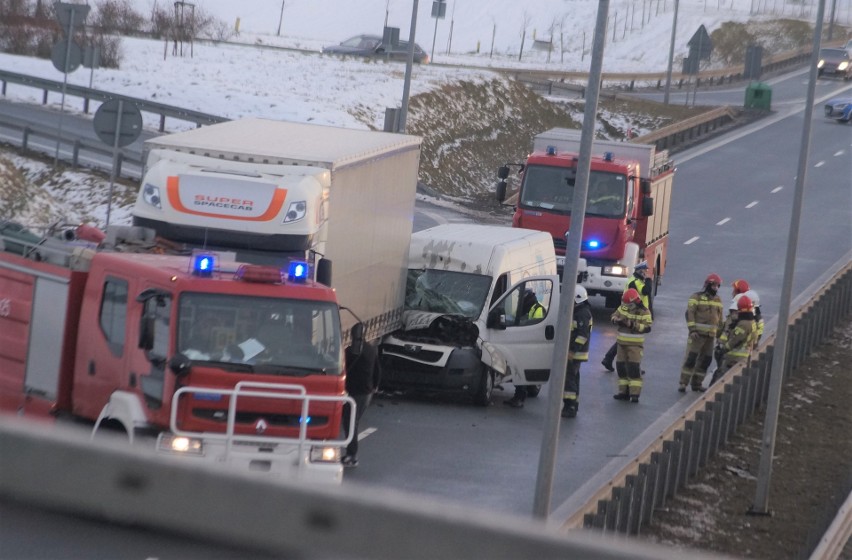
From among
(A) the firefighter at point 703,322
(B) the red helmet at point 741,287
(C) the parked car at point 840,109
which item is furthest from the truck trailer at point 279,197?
(C) the parked car at point 840,109

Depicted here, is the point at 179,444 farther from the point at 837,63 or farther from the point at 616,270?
the point at 837,63

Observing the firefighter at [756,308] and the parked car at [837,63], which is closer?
the firefighter at [756,308]

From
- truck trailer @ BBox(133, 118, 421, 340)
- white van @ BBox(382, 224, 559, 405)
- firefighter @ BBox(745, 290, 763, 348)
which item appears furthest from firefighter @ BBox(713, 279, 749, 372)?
truck trailer @ BBox(133, 118, 421, 340)

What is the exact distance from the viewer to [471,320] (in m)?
17.6

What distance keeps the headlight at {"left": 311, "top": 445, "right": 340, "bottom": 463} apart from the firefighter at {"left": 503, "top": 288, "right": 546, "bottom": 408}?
7378 mm

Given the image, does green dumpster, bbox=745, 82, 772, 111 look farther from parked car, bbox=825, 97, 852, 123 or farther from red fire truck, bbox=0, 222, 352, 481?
red fire truck, bbox=0, 222, 352, 481

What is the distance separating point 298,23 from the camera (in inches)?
4668

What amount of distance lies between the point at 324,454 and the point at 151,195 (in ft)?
12.4

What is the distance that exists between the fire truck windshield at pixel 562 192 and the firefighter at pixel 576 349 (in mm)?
6886

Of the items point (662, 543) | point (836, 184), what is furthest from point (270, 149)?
point (836, 184)

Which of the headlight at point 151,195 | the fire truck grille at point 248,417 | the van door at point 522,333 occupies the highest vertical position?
the headlight at point 151,195

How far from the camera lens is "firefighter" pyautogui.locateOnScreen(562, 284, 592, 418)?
17.2m

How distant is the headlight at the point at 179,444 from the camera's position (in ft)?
34.1

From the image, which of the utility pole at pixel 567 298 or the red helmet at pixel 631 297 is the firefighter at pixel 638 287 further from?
the utility pole at pixel 567 298
